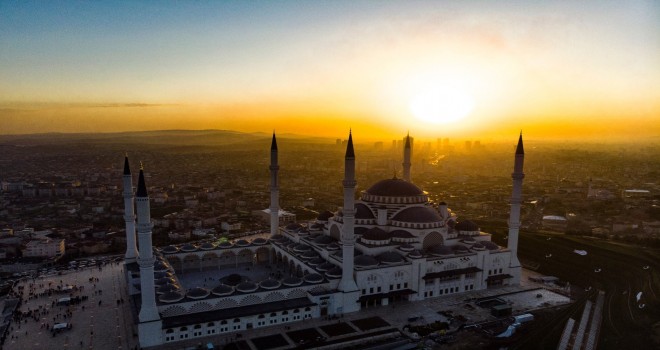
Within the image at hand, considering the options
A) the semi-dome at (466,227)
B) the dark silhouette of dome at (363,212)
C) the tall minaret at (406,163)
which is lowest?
the semi-dome at (466,227)

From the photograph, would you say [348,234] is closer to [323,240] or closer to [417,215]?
[323,240]

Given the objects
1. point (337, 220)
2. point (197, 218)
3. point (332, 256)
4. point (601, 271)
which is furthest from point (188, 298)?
point (197, 218)

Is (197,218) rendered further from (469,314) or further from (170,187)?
(469,314)

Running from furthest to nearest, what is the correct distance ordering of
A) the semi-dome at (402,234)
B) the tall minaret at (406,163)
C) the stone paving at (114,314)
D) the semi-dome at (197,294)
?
1. the tall minaret at (406,163)
2. the semi-dome at (402,234)
3. the semi-dome at (197,294)
4. the stone paving at (114,314)

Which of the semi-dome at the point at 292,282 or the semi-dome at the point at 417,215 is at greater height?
the semi-dome at the point at 417,215

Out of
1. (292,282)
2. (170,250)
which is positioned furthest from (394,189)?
(170,250)

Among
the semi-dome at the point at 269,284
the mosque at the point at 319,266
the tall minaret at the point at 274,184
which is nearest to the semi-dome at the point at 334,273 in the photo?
the mosque at the point at 319,266

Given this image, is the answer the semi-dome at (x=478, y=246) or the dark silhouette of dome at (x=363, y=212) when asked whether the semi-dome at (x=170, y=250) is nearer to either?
the dark silhouette of dome at (x=363, y=212)
